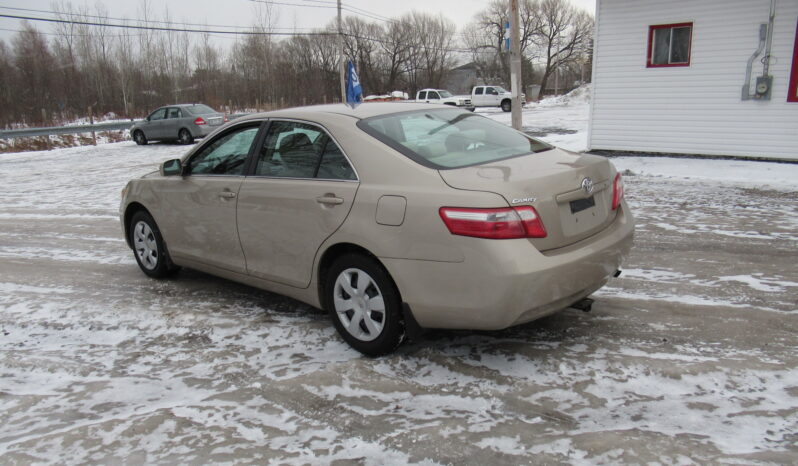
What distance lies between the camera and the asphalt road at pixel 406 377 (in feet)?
9.34

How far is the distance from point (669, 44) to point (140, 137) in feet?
65.1

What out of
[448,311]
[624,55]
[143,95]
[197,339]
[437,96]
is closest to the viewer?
[448,311]

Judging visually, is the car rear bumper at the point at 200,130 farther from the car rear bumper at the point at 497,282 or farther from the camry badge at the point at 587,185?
the camry badge at the point at 587,185

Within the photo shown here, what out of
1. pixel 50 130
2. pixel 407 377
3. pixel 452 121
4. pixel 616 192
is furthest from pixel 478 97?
pixel 407 377

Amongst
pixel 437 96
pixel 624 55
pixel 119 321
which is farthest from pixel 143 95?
pixel 119 321

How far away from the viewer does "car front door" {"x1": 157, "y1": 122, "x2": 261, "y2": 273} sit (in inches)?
182

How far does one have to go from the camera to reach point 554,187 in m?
3.42

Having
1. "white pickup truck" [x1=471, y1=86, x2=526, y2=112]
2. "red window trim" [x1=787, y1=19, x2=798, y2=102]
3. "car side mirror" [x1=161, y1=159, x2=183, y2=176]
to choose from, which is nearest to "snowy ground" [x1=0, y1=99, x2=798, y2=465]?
"car side mirror" [x1=161, y1=159, x2=183, y2=176]

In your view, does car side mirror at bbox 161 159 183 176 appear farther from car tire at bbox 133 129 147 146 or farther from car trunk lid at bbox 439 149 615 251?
car tire at bbox 133 129 147 146

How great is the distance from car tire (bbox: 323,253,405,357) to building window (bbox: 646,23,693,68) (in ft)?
38.6

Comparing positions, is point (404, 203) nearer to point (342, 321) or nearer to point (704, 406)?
point (342, 321)

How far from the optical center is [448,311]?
3352 mm

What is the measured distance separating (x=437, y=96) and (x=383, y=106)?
37.2 m

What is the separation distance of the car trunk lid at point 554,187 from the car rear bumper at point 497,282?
0.35ft
